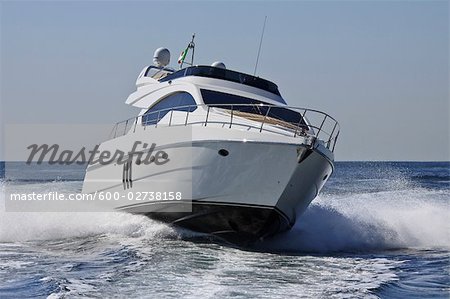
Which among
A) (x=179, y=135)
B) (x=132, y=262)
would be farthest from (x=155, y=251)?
(x=179, y=135)

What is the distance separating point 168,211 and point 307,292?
4.72 meters

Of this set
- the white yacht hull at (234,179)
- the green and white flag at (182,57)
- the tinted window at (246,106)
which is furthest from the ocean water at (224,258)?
the green and white flag at (182,57)

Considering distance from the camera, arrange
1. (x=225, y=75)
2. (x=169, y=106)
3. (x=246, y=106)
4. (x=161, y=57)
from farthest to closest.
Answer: (x=161, y=57) < (x=225, y=75) < (x=169, y=106) < (x=246, y=106)

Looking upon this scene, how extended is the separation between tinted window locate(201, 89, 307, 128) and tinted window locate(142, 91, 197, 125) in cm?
35

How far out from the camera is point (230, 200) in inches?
436

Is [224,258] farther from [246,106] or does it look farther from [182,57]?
[182,57]

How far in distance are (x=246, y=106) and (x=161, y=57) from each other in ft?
17.6

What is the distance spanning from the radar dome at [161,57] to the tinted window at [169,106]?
346 centimetres

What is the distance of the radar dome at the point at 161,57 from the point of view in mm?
17281

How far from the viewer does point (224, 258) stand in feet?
33.5

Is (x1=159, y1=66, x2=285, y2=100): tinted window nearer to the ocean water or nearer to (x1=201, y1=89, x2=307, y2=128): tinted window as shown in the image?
(x1=201, y1=89, x2=307, y2=128): tinted window

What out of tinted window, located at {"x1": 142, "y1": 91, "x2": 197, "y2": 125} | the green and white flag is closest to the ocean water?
tinted window, located at {"x1": 142, "y1": 91, "x2": 197, "y2": 125}

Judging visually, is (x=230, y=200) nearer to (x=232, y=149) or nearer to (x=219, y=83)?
(x=232, y=149)
